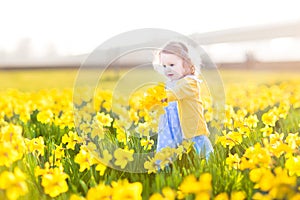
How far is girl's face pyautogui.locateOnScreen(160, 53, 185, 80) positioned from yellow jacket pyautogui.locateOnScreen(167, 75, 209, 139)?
0.16 ft

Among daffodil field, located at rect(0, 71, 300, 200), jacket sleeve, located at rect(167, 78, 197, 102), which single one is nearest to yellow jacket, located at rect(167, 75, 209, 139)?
jacket sleeve, located at rect(167, 78, 197, 102)

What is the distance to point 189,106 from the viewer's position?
9.54 feet

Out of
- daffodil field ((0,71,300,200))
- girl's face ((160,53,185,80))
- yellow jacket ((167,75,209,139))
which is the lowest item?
daffodil field ((0,71,300,200))

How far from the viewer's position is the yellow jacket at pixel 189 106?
2.84 meters

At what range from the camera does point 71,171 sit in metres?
2.43

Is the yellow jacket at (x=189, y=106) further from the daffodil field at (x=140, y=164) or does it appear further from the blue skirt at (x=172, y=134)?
the daffodil field at (x=140, y=164)

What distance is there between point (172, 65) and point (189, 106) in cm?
27

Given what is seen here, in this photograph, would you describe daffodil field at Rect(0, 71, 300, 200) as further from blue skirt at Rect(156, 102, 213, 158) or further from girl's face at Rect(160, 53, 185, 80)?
girl's face at Rect(160, 53, 185, 80)

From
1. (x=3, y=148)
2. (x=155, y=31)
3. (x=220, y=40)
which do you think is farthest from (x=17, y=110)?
(x=220, y=40)

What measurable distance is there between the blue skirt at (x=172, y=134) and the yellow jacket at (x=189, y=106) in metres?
0.03

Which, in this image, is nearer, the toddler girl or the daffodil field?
the daffodil field

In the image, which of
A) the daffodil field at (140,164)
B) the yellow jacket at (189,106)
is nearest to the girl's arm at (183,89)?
the yellow jacket at (189,106)

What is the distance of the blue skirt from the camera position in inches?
113

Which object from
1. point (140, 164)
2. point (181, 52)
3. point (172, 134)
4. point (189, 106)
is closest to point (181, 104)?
A: point (189, 106)
